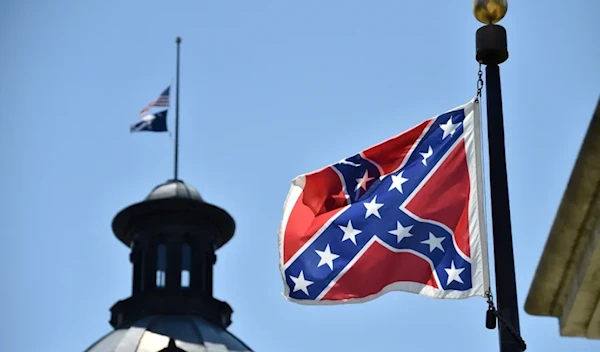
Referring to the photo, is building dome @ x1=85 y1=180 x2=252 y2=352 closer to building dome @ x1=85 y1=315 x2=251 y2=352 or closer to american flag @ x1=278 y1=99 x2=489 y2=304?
building dome @ x1=85 y1=315 x2=251 y2=352

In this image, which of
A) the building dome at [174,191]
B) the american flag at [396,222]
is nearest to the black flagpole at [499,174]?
the american flag at [396,222]

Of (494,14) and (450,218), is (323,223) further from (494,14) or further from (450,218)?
(494,14)

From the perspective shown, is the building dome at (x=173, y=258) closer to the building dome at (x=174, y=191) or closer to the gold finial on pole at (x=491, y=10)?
the building dome at (x=174, y=191)

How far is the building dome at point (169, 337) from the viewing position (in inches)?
2297

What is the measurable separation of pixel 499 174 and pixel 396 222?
6.72 ft

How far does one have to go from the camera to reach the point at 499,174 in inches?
604

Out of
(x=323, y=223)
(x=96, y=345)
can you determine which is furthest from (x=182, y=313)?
(x=323, y=223)

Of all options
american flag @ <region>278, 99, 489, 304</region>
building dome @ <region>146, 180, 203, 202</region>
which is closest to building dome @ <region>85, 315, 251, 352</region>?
building dome @ <region>146, 180, 203, 202</region>

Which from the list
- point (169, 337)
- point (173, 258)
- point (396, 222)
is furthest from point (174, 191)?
point (396, 222)

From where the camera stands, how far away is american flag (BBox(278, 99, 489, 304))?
1656 centimetres

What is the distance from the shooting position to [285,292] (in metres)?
17.5

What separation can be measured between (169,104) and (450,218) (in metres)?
51.0

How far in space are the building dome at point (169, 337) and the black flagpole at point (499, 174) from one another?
1669 inches

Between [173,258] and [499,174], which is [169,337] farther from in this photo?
[499,174]
